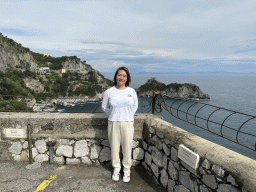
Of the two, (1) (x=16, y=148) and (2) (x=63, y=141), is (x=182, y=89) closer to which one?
(2) (x=63, y=141)

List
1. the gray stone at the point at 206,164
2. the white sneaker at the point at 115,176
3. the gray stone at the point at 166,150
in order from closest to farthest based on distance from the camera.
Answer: the gray stone at the point at 206,164 → the gray stone at the point at 166,150 → the white sneaker at the point at 115,176

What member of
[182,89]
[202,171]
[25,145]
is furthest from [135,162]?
[182,89]

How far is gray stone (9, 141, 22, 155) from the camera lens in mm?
3666

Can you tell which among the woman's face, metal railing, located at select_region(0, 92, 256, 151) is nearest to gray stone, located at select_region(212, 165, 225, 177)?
metal railing, located at select_region(0, 92, 256, 151)

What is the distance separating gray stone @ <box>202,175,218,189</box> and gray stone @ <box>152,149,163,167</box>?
105 centimetres

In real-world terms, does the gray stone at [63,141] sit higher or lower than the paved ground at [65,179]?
higher

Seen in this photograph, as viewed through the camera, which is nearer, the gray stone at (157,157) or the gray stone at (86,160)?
the gray stone at (157,157)

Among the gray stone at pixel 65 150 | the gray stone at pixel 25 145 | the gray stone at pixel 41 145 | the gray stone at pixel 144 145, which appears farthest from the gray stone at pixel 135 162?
the gray stone at pixel 25 145

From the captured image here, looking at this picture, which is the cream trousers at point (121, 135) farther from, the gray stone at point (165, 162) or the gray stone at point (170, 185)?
the gray stone at point (170, 185)

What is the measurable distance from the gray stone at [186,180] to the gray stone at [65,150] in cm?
243

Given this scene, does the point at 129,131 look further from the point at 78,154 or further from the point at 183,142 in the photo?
the point at 78,154

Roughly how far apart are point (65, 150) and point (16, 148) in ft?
3.72

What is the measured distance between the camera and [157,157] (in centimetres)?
324

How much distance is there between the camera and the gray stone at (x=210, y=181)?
2000 mm
